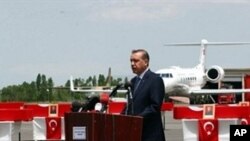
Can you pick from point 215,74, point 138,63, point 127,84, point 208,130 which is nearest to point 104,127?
point 127,84

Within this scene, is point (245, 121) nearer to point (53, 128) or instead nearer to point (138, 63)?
point (53, 128)

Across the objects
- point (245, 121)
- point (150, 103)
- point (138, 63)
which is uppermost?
point (138, 63)

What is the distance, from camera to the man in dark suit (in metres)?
8.89

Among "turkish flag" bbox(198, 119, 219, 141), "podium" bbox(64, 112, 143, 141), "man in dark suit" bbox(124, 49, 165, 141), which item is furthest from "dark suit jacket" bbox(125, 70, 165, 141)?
"turkish flag" bbox(198, 119, 219, 141)

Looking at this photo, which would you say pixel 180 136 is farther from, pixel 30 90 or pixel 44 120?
pixel 30 90

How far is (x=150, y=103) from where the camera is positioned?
29.5 ft

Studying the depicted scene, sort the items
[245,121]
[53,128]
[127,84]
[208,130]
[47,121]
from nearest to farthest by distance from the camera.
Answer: [127,84]
[245,121]
[208,130]
[53,128]
[47,121]

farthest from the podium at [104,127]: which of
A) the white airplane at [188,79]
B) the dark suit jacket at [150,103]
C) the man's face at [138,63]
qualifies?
the white airplane at [188,79]

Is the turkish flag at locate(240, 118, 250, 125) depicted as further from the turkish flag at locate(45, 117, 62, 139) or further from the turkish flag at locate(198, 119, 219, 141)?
the turkish flag at locate(45, 117, 62, 139)

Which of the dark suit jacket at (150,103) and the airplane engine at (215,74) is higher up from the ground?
the airplane engine at (215,74)

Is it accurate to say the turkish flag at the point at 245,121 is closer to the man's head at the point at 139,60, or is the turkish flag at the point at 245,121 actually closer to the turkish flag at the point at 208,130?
the turkish flag at the point at 208,130

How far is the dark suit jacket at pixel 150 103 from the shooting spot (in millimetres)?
8883

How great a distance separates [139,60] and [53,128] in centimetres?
1049

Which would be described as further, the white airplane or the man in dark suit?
the white airplane
